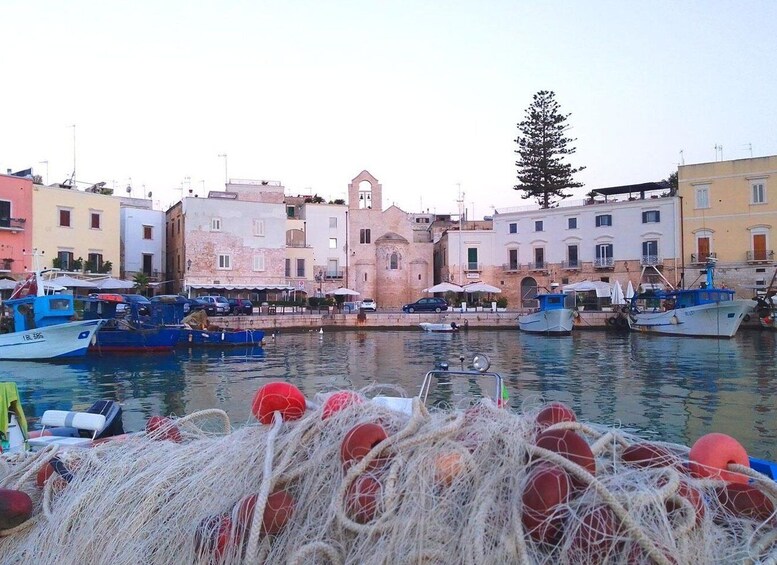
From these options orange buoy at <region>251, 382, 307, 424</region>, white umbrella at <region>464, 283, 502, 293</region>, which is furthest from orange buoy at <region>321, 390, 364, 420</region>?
white umbrella at <region>464, 283, 502, 293</region>

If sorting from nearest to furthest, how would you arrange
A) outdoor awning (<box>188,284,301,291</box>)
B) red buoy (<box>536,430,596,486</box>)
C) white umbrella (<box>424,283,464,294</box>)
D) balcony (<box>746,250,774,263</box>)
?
red buoy (<box>536,430,596,486</box>) → balcony (<box>746,250,774,263</box>) → outdoor awning (<box>188,284,301,291</box>) → white umbrella (<box>424,283,464,294</box>)

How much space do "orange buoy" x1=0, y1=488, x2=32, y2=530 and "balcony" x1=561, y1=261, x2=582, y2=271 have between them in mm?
50673

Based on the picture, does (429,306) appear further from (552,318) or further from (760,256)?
(760,256)

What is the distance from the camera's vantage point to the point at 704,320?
34.3 m

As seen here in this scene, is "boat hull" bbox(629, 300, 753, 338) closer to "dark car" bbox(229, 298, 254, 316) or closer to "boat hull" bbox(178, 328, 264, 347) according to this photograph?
"boat hull" bbox(178, 328, 264, 347)

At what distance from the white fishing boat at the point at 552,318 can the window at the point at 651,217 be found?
45.4ft

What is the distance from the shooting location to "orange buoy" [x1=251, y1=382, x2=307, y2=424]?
3635 millimetres

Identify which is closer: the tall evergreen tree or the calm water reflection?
the calm water reflection

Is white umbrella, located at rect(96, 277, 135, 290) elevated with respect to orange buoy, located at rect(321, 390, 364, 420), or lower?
elevated

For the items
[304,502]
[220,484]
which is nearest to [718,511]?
[304,502]

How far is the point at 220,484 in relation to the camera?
315 cm

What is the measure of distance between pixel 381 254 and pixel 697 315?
27.0 metres

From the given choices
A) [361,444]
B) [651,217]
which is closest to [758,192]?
[651,217]

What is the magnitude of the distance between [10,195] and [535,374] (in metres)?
32.7
